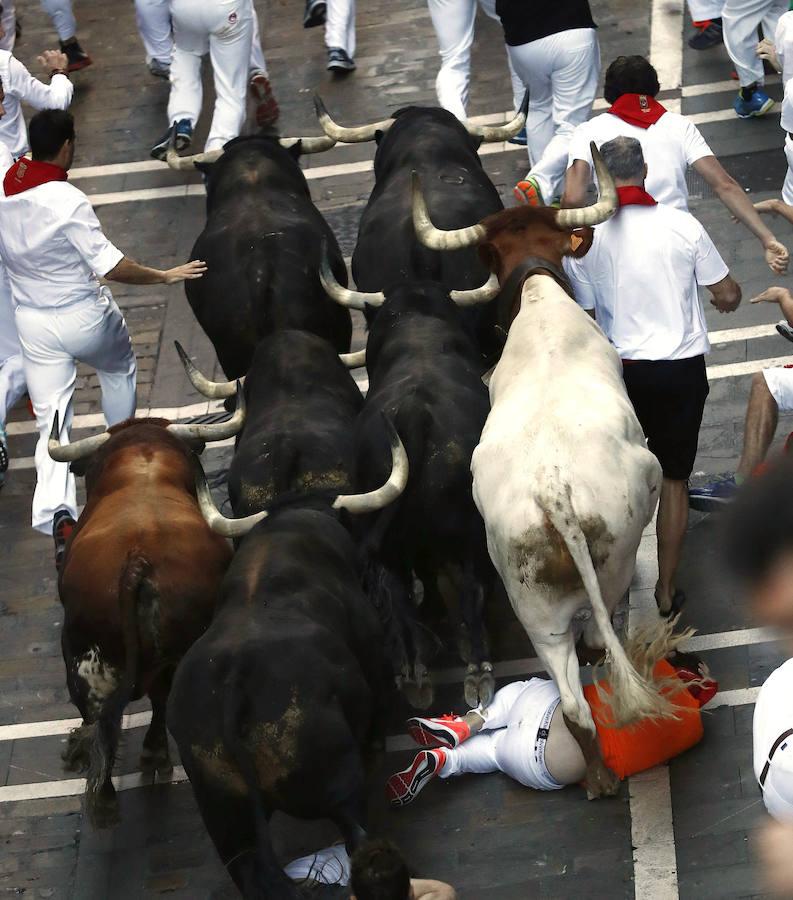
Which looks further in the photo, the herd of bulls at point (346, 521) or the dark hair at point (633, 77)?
the dark hair at point (633, 77)

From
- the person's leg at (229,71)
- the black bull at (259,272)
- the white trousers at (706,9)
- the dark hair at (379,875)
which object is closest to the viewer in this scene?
the dark hair at (379,875)

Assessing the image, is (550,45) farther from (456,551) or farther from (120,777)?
(120,777)

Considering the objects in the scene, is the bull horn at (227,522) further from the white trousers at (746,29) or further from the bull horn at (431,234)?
the white trousers at (746,29)

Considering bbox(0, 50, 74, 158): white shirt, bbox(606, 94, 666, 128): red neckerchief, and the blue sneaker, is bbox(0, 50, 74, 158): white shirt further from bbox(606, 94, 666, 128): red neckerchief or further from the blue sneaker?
the blue sneaker

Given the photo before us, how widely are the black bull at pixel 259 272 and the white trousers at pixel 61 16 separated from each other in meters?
5.29

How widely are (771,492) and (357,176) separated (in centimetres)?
952

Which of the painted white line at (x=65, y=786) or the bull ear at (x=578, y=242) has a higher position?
the bull ear at (x=578, y=242)

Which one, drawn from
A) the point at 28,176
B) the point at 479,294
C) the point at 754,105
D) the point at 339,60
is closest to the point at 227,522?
the point at 479,294

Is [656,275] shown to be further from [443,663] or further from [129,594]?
[129,594]

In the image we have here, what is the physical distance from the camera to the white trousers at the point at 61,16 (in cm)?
1408

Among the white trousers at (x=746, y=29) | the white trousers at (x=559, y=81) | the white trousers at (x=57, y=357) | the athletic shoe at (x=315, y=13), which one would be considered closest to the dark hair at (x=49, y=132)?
the white trousers at (x=57, y=357)

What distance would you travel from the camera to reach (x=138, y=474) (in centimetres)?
749

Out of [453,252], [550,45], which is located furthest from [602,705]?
[550,45]

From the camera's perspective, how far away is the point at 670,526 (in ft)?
25.5
